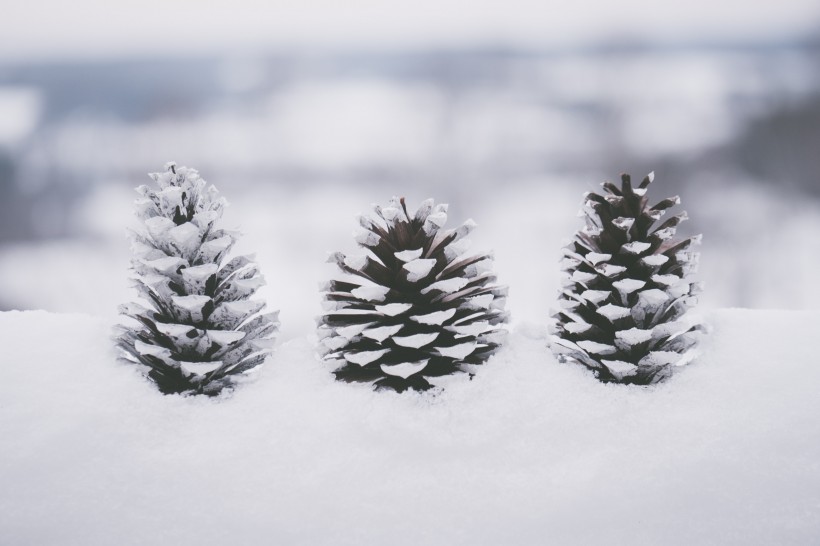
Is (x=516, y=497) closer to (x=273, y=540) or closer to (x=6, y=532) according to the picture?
(x=273, y=540)

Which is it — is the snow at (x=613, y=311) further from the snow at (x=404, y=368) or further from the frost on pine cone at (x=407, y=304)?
the snow at (x=404, y=368)

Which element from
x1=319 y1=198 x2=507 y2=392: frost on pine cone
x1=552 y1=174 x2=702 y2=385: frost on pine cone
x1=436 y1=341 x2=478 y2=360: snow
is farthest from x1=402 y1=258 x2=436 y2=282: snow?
x1=552 y1=174 x2=702 y2=385: frost on pine cone

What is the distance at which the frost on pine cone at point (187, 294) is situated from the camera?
87 centimetres

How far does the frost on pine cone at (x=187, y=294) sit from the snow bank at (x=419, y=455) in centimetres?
4

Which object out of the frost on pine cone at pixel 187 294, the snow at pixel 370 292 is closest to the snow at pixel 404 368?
the snow at pixel 370 292

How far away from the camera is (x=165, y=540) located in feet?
2.13

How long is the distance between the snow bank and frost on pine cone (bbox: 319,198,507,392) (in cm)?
4

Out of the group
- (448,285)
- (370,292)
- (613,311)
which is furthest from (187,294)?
(613,311)

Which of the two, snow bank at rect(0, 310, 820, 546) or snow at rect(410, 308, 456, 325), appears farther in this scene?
snow at rect(410, 308, 456, 325)

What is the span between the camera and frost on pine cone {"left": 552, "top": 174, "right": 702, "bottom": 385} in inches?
34.2

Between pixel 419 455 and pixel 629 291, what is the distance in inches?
15.3

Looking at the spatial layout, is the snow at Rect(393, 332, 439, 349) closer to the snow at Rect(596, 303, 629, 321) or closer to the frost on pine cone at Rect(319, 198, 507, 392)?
the frost on pine cone at Rect(319, 198, 507, 392)

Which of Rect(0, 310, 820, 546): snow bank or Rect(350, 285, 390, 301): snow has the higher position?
Rect(350, 285, 390, 301): snow

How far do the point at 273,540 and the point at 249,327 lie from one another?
0.38 m
